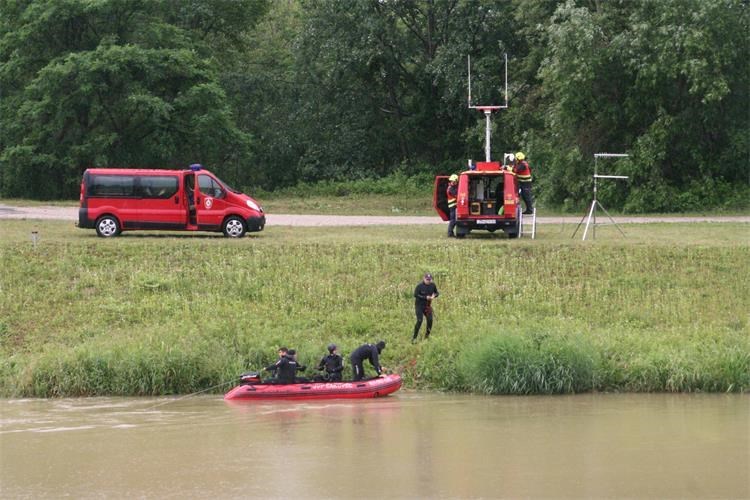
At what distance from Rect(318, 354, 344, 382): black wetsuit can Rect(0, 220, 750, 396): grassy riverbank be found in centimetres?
129

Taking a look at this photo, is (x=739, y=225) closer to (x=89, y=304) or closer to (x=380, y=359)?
(x=380, y=359)

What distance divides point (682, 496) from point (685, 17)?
2806 centimetres

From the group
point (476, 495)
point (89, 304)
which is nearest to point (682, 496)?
point (476, 495)

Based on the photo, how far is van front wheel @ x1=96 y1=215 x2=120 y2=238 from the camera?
32406mm

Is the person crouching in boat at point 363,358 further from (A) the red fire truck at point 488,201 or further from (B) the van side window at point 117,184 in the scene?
(B) the van side window at point 117,184

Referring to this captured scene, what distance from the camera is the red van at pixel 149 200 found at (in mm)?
32188

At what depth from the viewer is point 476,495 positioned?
15.7m

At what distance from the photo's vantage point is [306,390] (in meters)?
Answer: 22.6

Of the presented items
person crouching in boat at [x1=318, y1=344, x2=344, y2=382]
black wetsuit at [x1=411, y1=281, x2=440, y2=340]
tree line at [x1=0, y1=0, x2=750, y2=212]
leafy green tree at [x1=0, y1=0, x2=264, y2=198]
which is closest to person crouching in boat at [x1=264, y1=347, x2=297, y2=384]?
person crouching in boat at [x1=318, y1=344, x2=344, y2=382]

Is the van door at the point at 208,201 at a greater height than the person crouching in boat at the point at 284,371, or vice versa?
the van door at the point at 208,201

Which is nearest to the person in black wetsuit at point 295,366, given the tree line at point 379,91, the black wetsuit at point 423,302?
the black wetsuit at point 423,302

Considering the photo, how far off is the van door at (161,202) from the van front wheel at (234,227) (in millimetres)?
1186

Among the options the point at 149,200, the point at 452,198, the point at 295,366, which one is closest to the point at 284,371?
the point at 295,366

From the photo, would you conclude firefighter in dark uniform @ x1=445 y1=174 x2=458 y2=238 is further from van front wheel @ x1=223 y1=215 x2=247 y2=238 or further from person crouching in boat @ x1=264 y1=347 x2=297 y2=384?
person crouching in boat @ x1=264 y1=347 x2=297 y2=384
